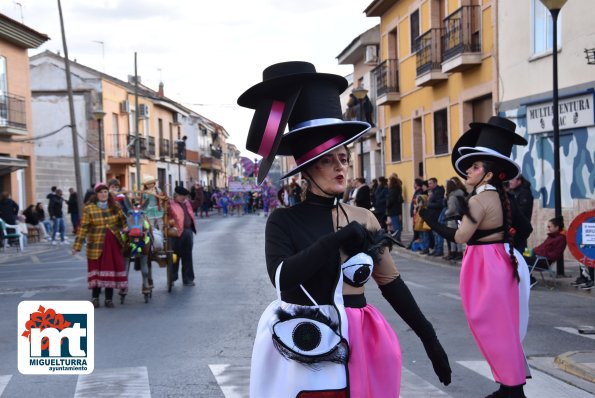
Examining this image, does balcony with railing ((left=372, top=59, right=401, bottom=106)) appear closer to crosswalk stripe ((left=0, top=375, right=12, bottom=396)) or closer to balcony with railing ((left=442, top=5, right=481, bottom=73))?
balcony with railing ((left=442, top=5, right=481, bottom=73))

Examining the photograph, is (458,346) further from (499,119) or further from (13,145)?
(13,145)

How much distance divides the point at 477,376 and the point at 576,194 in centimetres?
1055

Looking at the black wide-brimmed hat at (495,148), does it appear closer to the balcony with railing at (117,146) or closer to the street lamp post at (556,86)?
the street lamp post at (556,86)

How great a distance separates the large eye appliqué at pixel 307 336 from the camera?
2.97 meters

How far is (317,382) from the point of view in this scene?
3.01 m

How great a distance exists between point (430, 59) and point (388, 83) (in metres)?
5.80

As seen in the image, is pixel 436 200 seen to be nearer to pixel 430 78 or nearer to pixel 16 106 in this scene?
pixel 430 78

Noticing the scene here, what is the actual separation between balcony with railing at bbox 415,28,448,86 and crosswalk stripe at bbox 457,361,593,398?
17878 millimetres

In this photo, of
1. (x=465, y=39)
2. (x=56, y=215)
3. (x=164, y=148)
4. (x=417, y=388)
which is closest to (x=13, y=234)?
(x=56, y=215)

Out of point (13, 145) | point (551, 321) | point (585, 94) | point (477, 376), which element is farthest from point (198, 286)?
point (13, 145)

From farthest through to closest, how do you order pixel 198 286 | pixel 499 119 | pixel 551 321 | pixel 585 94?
pixel 585 94 → pixel 198 286 → pixel 551 321 → pixel 499 119

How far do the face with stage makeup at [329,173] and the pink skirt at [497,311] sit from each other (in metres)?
2.55

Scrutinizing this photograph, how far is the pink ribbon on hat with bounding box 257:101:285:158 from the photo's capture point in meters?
3.05

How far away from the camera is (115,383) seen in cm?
645
